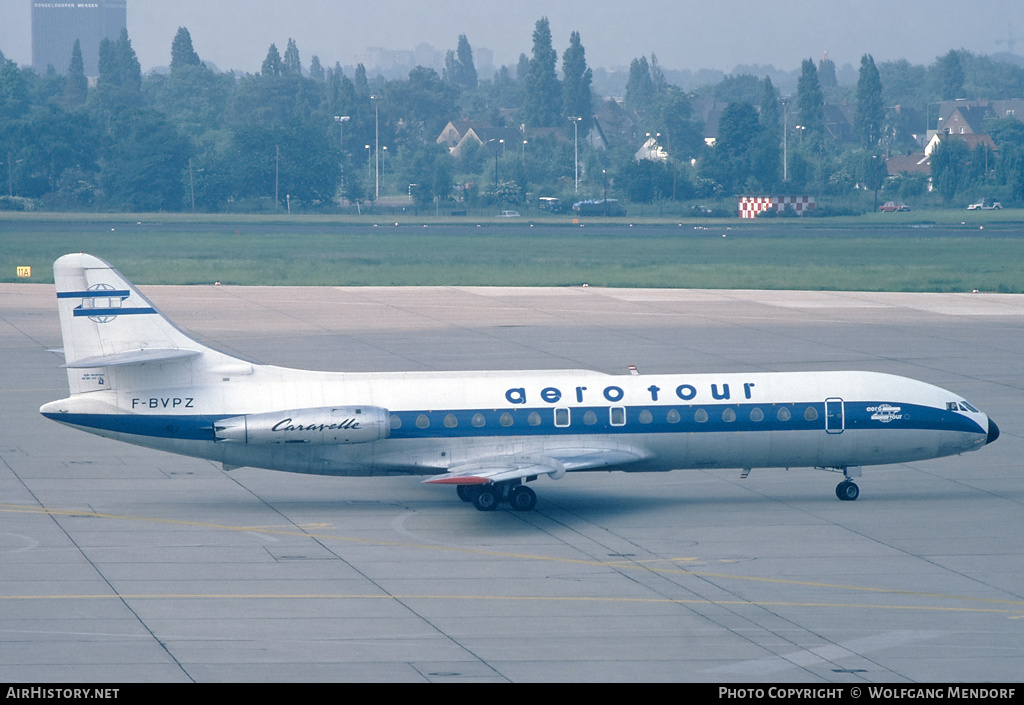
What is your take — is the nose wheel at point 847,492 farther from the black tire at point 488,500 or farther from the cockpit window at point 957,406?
the black tire at point 488,500

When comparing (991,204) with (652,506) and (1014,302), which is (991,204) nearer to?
(1014,302)

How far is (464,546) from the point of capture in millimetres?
29297

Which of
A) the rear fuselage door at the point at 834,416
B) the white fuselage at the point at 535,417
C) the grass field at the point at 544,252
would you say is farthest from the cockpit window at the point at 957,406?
the grass field at the point at 544,252

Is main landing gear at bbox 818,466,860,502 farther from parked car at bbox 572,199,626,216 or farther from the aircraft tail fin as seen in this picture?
parked car at bbox 572,199,626,216

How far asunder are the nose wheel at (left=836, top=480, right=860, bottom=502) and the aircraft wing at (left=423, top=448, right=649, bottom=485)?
5323 millimetres

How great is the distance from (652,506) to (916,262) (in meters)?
76.6

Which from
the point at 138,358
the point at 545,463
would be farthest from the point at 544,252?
the point at 138,358

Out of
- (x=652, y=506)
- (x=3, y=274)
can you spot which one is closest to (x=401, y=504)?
(x=652, y=506)

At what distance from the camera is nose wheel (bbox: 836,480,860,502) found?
33.9 meters

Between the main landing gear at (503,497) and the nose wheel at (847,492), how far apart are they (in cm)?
784

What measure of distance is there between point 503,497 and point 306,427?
16.7 feet

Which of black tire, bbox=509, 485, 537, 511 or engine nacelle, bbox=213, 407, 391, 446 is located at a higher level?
engine nacelle, bbox=213, 407, 391, 446

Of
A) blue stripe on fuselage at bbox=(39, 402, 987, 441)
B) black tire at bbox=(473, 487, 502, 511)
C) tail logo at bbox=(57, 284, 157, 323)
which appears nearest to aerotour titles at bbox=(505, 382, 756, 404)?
blue stripe on fuselage at bbox=(39, 402, 987, 441)

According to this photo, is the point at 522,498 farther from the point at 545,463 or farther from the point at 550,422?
the point at 550,422
